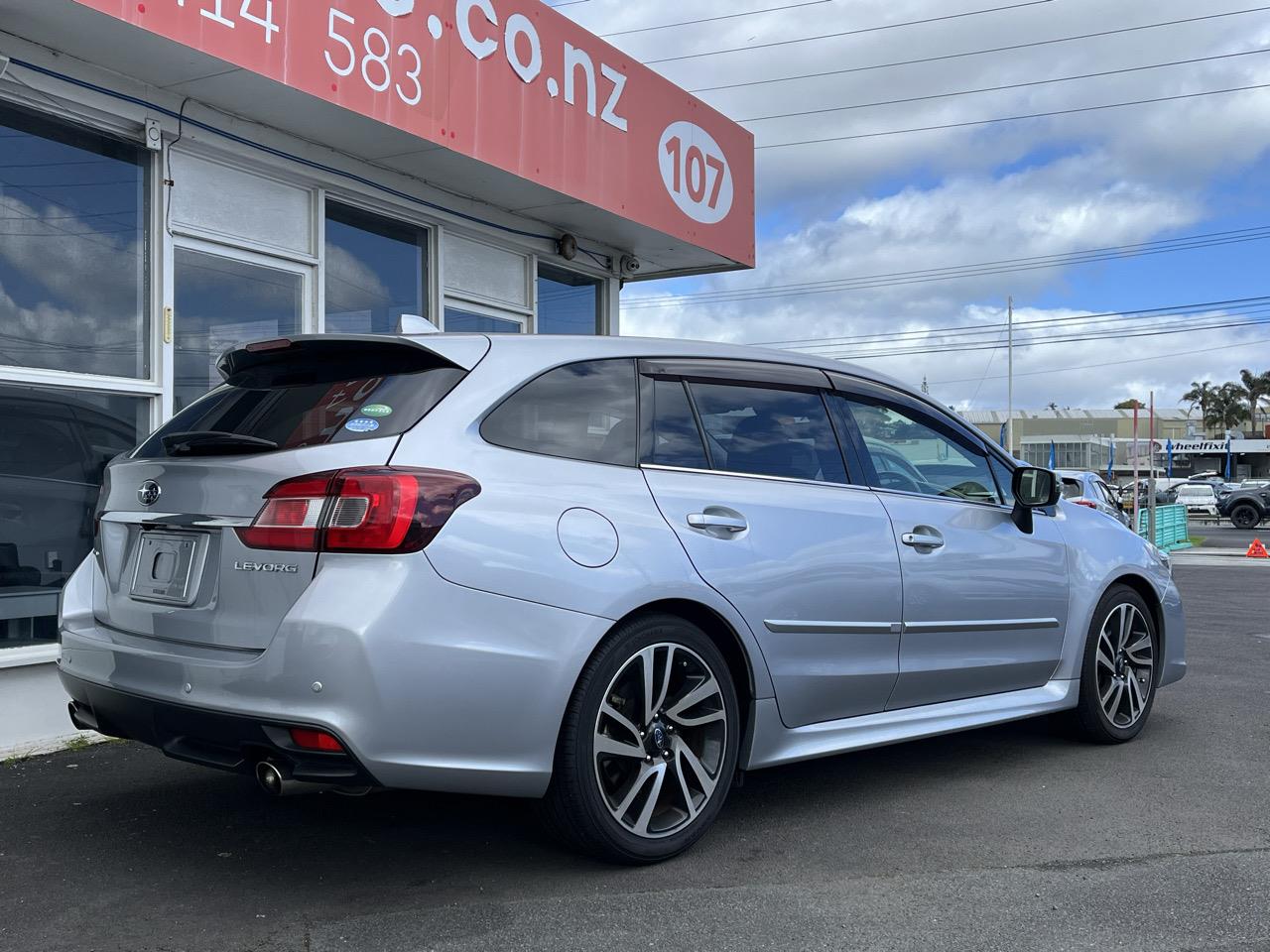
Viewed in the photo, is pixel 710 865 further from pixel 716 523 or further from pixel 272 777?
pixel 272 777

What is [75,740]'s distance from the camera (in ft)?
18.4

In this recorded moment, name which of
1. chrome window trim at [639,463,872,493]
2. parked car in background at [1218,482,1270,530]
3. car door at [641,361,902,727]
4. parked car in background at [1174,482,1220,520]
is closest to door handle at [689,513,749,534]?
car door at [641,361,902,727]

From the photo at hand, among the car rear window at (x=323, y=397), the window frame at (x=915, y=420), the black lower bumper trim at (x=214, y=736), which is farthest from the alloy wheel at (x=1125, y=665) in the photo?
the black lower bumper trim at (x=214, y=736)

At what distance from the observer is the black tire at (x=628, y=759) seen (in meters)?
3.44

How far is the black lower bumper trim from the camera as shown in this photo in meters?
3.10

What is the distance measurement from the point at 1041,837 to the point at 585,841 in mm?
1642

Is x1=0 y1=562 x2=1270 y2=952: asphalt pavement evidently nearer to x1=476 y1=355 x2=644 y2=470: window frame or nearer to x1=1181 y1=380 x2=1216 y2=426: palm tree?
x1=476 y1=355 x2=644 y2=470: window frame

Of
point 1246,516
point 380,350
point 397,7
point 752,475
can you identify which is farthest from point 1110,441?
point 380,350

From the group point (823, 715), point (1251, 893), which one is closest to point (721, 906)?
point (823, 715)

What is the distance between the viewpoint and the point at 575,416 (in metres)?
3.76

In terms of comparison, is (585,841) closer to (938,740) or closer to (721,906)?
(721,906)

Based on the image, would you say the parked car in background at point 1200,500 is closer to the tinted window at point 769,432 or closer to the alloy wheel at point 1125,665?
the alloy wheel at point 1125,665

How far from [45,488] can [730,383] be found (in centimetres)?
359

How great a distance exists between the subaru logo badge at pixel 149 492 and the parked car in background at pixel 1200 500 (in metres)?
44.3
